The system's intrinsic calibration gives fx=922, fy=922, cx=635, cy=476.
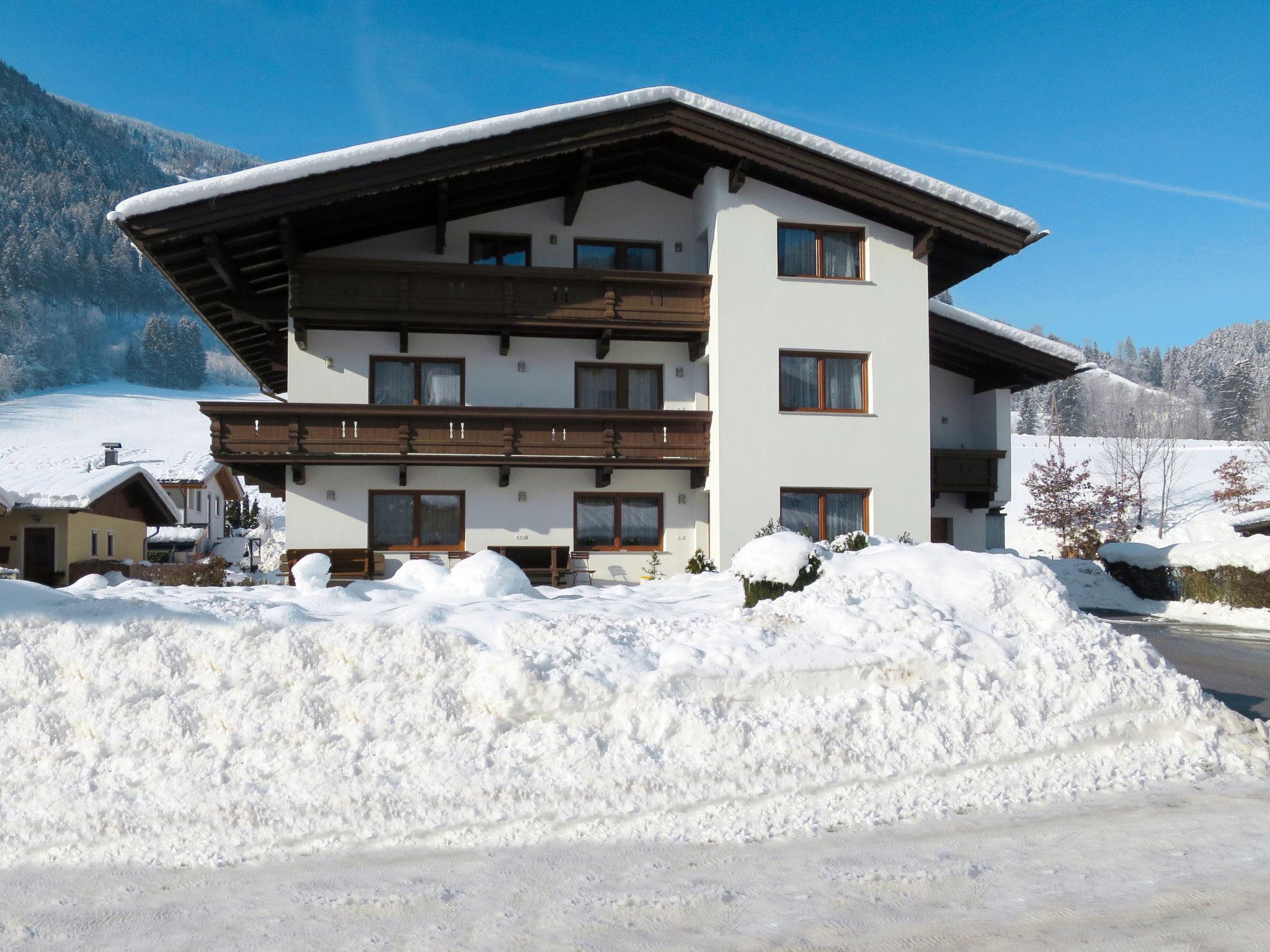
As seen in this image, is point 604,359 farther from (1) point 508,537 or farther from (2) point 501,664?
(2) point 501,664

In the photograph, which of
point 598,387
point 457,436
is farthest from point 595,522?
point 457,436

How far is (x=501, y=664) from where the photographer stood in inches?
296

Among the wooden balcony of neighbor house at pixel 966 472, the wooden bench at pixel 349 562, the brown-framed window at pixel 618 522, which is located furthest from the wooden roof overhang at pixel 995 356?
the wooden bench at pixel 349 562

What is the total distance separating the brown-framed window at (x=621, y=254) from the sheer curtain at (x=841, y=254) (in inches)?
148

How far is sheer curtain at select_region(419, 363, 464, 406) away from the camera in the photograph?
2027 cm

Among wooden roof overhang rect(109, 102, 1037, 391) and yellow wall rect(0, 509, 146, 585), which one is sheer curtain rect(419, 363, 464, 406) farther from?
yellow wall rect(0, 509, 146, 585)

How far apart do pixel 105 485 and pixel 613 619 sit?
29276 millimetres

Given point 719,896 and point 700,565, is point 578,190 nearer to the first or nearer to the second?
point 700,565

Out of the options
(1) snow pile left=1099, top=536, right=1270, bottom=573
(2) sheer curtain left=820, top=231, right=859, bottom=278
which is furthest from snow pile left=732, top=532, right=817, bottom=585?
(1) snow pile left=1099, top=536, right=1270, bottom=573

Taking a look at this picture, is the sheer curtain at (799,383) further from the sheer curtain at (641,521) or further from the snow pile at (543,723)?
the snow pile at (543,723)

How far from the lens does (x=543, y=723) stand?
725cm

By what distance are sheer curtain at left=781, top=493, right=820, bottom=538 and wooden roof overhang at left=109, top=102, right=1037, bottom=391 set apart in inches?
240

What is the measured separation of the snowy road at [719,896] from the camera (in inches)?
188

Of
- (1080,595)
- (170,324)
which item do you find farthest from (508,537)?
(170,324)
